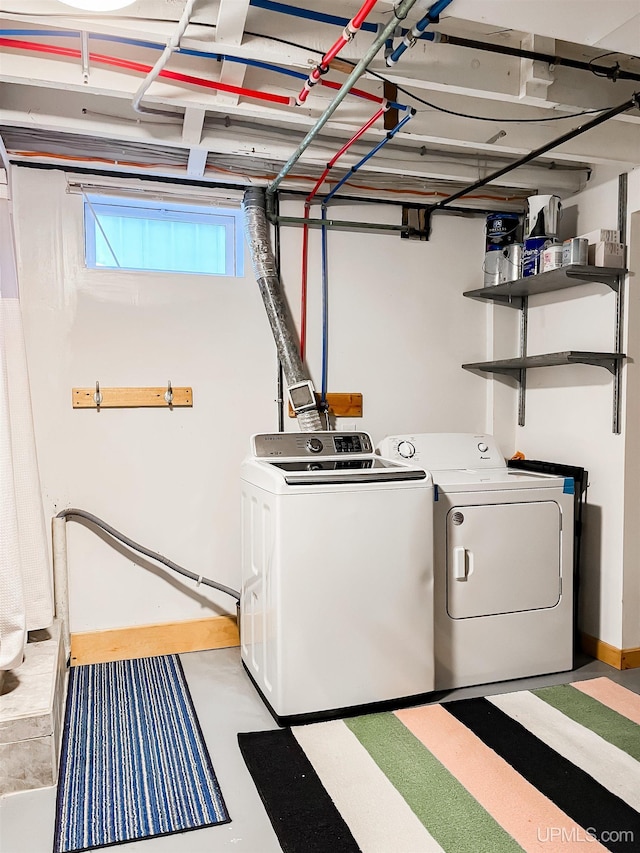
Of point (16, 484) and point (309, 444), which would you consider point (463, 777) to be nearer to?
point (309, 444)

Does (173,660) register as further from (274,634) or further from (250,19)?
(250,19)

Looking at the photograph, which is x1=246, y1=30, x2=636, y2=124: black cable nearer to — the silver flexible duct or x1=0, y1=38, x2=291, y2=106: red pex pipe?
x1=0, y1=38, x2=291, y2=106: red pex pipe

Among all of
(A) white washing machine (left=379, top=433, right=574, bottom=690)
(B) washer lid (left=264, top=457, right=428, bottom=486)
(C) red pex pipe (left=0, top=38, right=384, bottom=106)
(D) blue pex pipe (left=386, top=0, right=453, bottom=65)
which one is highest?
(C) red pex pipe (left=0, top=38, right=384, bottom=106)

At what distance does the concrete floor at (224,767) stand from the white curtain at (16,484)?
486mm

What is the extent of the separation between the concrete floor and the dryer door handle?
1.65 feet

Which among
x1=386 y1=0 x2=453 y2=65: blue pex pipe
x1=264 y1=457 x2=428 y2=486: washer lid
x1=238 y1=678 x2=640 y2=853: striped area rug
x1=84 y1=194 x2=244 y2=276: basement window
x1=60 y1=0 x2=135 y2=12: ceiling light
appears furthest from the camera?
x1=84 y1=194 x2=244 y2=276: basement window

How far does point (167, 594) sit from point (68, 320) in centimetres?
141

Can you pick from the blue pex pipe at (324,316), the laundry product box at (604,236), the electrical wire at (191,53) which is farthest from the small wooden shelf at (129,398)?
the laundry product box at (604,236)

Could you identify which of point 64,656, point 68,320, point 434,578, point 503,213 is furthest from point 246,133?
point 64,656

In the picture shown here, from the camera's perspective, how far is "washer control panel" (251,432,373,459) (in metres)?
2.87

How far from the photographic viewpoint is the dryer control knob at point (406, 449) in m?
3.11

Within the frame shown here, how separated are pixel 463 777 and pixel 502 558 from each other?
969 mm

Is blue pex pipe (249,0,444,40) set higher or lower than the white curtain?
higher

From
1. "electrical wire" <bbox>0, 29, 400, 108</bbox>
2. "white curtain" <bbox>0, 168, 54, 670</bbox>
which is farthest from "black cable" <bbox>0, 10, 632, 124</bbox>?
"white curtain" <bbox>0, 168, 54, 670</bbox>
